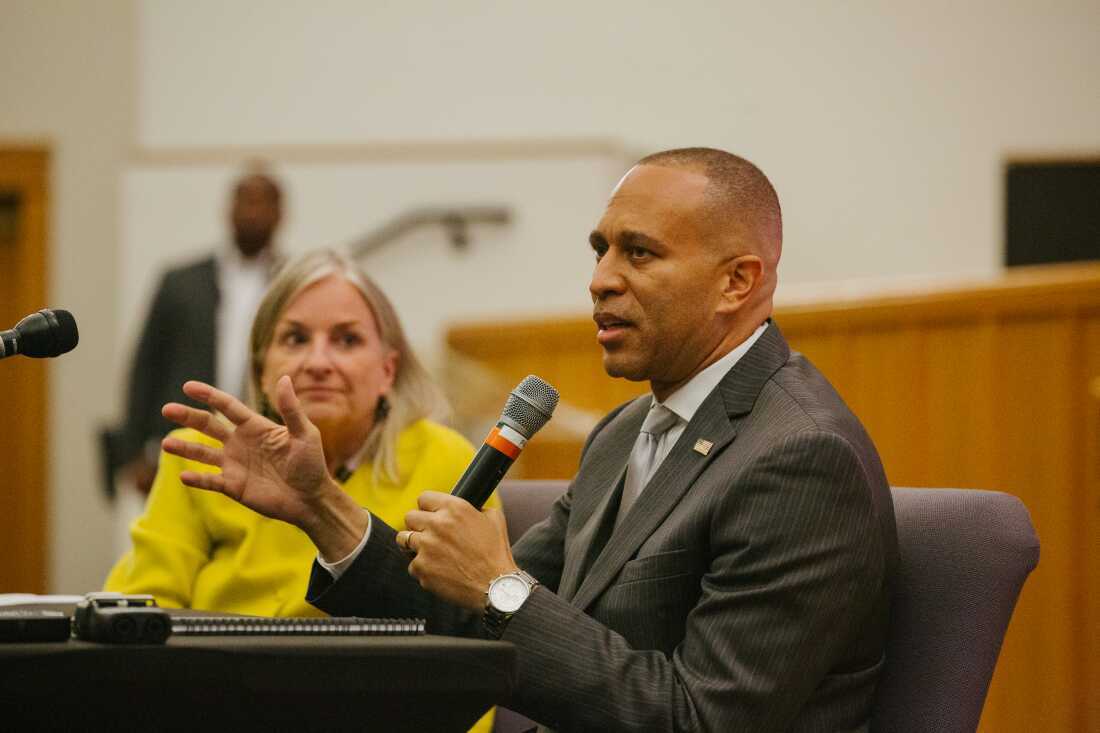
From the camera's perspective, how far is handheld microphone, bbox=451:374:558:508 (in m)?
1.68

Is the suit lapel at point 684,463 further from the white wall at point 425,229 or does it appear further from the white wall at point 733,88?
the white wall at point 733,88

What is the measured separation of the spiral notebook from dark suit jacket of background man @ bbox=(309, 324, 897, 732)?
252 mm

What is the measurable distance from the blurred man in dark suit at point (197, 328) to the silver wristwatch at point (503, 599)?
Answer: 10.8ft

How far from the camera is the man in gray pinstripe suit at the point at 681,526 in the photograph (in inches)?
62.1

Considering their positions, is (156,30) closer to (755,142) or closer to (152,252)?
(152,252)

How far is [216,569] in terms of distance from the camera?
2.34 meters

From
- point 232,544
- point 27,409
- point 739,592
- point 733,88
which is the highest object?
point 733,88

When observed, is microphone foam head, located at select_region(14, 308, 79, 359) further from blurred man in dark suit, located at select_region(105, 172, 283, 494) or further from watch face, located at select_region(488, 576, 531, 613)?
blurred man in dark suit, located at select_region(105, 172, 283, 494)

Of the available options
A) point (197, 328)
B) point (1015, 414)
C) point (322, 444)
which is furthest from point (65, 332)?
point (197, 328)

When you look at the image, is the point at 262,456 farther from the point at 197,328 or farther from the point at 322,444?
the point at 197,328

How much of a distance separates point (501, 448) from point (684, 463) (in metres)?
0.24

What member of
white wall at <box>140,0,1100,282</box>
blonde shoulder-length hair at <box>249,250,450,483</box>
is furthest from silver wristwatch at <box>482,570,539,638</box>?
white wall at <box>140,0,1100,282</box>

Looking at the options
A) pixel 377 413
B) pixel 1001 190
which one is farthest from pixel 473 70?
pixel 377 413

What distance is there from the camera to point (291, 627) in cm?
136
